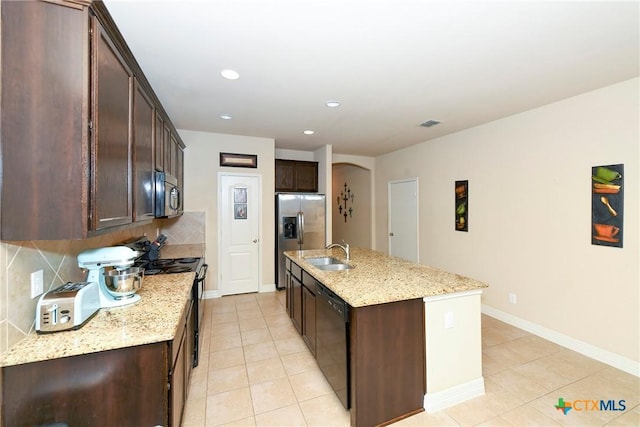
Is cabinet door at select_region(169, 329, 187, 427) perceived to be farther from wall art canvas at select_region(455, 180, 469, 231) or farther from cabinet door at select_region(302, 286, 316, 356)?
wall art canvas at select_region(455, 180, 469, 231)

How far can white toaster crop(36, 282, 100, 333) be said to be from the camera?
4.25 feet

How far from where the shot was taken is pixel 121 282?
5.43ft

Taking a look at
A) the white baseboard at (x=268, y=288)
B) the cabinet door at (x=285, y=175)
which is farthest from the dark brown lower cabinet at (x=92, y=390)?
the cabinet door at (x=285, y=175)

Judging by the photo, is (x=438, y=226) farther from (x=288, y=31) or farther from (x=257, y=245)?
(x=288, y=31)

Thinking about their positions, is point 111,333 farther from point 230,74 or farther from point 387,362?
point 230,74

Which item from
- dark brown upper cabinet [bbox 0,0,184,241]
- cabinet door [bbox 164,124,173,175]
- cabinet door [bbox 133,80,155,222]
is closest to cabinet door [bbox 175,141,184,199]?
cabinet door [bbox 164,124,173,175]

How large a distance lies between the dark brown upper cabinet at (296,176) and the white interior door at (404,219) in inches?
64.2

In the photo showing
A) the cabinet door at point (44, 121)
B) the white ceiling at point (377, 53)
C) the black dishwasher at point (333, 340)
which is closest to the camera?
the cabinet door at point (44, 121)

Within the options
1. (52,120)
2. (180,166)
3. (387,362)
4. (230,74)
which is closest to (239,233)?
(180,166)

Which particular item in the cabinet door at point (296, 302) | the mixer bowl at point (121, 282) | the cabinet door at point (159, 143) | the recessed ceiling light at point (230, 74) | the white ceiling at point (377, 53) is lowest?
the cabinet door at point (296, 302)

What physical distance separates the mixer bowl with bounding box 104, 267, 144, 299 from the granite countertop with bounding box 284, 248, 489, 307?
1279 mm

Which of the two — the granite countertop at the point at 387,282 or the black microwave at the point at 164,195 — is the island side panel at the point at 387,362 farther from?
the black microwave at the point at 164,195

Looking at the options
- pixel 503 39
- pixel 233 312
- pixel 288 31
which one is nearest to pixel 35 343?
pixel 288 31

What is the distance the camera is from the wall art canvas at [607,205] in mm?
2473
